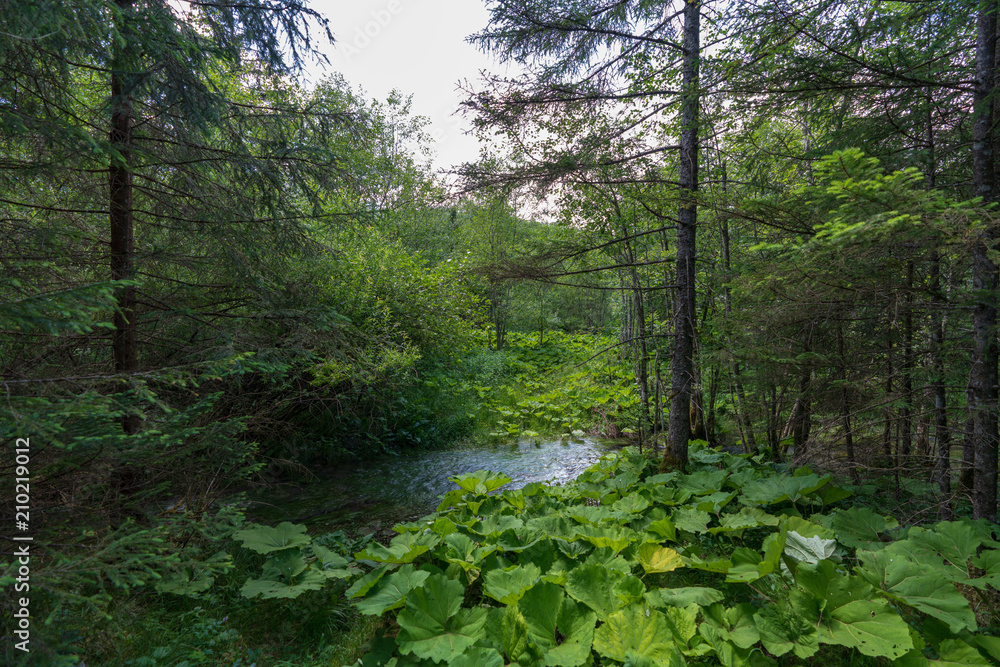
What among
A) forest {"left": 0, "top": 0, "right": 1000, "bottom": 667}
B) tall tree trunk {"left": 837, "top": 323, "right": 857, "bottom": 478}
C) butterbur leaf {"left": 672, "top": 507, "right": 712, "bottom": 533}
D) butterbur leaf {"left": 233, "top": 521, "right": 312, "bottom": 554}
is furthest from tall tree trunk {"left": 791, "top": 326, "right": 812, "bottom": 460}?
butterbur leaf {"left": 233, "top": 521, "right": 312, "bottom": 554}

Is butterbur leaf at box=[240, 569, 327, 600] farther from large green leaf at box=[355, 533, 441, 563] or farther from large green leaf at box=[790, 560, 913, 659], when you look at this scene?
large green leaf at box=[790, 560, 913, 659]

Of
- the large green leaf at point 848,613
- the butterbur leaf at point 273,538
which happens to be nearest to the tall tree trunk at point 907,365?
the large green leaf at point 848,613

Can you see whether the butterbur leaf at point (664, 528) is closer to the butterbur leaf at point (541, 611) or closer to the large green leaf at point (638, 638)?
the large green leaf at point (638, 638)

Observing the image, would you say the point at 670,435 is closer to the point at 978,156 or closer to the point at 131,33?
the point at 978,156

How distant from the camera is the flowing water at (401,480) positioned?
509 centimetres

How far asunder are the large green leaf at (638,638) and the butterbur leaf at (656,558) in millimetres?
581

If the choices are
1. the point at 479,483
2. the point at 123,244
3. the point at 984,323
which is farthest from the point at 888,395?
the point at 123,244

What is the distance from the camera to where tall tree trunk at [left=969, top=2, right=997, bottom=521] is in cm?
267

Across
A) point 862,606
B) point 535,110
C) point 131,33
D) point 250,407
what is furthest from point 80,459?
point 535,110

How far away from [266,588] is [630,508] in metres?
2.71

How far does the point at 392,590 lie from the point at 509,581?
70 cm

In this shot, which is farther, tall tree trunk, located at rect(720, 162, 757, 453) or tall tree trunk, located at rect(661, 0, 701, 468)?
tall tree trunk, located at rect(720, 162, 757, 453)

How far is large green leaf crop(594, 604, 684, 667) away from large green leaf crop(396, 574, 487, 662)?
62 centimetres

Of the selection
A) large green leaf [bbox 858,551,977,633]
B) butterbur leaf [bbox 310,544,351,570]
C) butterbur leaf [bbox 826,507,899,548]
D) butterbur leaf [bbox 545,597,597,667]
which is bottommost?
butterbur leaf [bbox 310,544,351,570]
